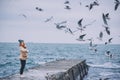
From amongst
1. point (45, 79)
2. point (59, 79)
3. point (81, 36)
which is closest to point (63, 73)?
point (59, 79)

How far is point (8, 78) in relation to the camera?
1381 centimetres

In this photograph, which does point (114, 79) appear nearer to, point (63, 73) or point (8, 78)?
point (63, 73)

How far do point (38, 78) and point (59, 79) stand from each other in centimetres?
157

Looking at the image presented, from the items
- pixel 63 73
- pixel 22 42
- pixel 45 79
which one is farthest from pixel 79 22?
pixel 63 73

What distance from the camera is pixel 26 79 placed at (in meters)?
13.7

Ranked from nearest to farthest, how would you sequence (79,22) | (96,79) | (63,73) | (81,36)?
(79,22)
(81,36)
(63,73)
(96,79)

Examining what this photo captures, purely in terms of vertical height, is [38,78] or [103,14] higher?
[103,14]

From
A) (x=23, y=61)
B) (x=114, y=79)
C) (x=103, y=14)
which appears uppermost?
(x=103, y=14)

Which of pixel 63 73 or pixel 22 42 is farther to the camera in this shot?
pixel 63 73

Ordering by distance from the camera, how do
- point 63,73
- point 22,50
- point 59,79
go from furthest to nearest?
point 63,73
point 59,79
point 22,50

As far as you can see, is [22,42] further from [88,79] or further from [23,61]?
[88,79]

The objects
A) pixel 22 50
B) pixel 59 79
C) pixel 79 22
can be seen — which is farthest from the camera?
pixel 59 79

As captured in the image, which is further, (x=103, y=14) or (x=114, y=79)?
(x=114, y=79)

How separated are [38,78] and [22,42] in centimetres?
235
